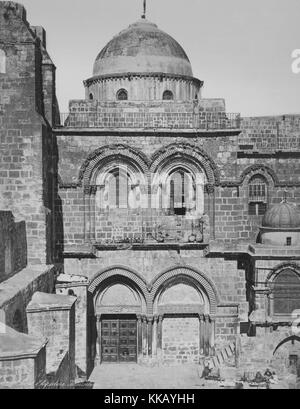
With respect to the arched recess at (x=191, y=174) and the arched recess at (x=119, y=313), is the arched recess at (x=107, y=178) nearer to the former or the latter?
the arched recess at (x=191, y=174)

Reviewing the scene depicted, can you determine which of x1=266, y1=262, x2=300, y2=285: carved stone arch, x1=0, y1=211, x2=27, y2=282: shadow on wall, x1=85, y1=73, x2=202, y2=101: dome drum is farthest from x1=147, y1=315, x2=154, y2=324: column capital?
x1=85, y1=73, x2=202, y2=101: dome drum

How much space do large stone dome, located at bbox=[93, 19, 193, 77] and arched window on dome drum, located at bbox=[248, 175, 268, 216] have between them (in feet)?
22.4

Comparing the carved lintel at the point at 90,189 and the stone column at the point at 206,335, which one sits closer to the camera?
the carved lintel at the point at 90,189

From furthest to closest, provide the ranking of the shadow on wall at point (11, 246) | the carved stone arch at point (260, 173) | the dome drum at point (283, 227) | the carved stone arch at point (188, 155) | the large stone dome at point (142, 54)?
the large stone dome at point (142, 54) → the carved stone arch at point (260, 173) → the carved stone arch at point (188, 155) → the dome drum at point (283, 227) → the shadow on wall at point (11, 246)

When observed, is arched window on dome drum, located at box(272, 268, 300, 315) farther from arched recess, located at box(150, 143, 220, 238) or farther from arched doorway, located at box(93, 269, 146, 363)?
arched doorway, located at box(93, 269, 146, 363)

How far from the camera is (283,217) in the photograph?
21.7 meters

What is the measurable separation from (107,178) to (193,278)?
192 inches

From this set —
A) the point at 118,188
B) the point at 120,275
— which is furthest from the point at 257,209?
the point at 120,275

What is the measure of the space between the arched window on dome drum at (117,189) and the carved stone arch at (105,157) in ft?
2.17

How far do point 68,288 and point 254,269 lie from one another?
6482 mm

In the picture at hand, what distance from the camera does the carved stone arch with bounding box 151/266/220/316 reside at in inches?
878

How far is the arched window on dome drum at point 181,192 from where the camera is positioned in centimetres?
2281

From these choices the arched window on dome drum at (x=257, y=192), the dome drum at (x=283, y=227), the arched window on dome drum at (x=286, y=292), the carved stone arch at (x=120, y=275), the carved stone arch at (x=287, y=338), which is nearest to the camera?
the carved stone arch at (x=287, y=338)

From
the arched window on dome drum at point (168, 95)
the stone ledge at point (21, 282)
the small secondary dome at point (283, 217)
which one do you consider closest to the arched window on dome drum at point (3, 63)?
the stone ledge at point (21, 282)
